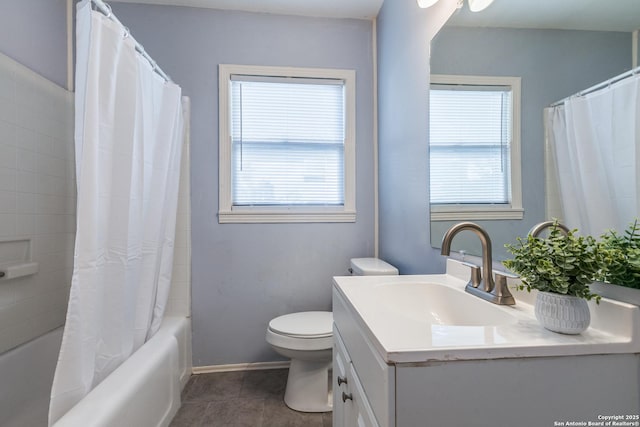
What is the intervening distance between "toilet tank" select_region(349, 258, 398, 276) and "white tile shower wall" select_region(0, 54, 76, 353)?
176 centimetres

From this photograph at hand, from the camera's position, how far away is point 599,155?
68 centimetres

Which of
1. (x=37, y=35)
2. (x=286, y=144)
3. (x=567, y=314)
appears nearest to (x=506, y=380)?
(x=567, y=314)

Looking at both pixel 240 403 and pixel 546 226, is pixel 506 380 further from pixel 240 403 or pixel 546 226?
pixel 240 403

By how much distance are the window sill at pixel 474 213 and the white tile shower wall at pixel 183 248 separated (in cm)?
155

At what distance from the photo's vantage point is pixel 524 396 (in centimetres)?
54

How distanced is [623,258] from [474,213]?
519 mm

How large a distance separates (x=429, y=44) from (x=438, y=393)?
140 cm

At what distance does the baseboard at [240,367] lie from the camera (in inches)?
80.2

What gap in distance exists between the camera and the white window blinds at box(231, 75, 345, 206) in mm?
2092

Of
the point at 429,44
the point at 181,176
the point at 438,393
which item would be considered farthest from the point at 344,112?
the point at 438,393

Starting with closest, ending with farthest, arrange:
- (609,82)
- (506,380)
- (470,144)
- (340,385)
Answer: (506,380) < (609,82) < (340,385) < (470,144)

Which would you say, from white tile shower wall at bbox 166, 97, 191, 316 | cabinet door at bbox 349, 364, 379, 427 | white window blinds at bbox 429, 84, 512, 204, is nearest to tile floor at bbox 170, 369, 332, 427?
white tile shower wall at bbox 166, 97, 191, 316

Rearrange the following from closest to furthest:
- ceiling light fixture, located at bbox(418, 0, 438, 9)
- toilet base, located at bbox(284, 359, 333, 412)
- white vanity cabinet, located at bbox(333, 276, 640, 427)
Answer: white vanity cabinet, located at bbox(333, 276, 640, 427) < ceiling light fixture, located at bbox(418, 0, 438, 9) < toilet base, located at bbox(284, 359, 333, 412)

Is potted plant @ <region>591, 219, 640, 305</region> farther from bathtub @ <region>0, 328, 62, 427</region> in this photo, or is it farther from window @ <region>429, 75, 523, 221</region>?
bathtub @ <region>0, 328, 62, 427</region>
